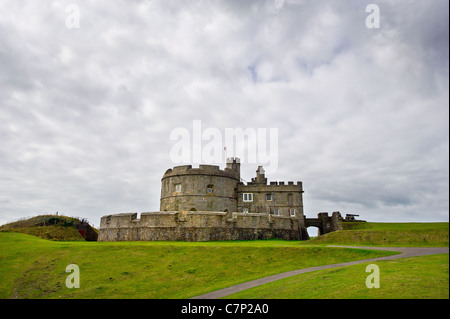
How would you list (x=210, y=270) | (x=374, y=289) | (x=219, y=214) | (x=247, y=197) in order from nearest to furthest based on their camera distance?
(x=374, y=289) < (x=210, y=270) < (x=219, y=214) < (x=247, y=197)

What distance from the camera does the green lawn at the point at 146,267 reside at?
598 inches

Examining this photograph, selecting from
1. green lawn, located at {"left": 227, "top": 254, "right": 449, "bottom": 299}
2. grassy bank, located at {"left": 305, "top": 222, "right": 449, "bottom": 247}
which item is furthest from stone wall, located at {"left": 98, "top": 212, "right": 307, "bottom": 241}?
green lawn, located at {"left": 227, "top": 254, "right": 449, "bottom": 299}

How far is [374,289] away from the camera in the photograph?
10.1 m

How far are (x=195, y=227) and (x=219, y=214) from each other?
2.69 m

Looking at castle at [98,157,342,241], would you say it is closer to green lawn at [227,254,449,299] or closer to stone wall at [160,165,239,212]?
stone wall at [160,165,239,212]

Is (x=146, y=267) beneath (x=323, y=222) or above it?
beneath

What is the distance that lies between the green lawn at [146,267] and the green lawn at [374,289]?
3449 mm

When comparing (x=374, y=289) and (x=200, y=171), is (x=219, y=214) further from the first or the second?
(x=374, y=289)
